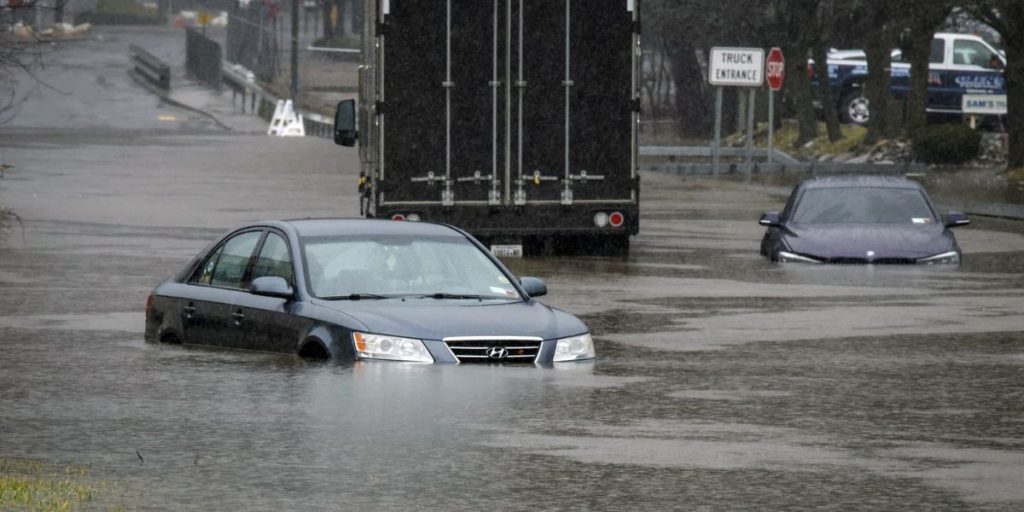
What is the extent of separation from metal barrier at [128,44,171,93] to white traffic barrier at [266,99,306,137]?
597 inches

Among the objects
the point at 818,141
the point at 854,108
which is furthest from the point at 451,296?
the point at 854,108

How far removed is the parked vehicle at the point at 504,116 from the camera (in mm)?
25125

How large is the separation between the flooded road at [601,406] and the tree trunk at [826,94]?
35.3 meters

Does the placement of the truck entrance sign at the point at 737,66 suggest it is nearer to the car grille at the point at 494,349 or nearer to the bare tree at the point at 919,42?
the bare tree at the point at 919,42

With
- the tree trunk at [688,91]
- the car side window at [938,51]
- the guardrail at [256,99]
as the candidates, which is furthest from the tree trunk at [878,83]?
the guardrail at [256,99]

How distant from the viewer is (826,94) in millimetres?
60156

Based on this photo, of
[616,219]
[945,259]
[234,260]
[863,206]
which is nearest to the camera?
[234,260]

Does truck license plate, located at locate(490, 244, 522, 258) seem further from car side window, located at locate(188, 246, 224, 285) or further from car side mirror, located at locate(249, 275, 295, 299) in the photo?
car side mirror, located at locate(249, 275, 295, 299)

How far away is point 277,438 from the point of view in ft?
36.7

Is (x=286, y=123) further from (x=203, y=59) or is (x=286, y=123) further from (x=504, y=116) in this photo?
(x=504, y=116)

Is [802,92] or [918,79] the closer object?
[918,79]

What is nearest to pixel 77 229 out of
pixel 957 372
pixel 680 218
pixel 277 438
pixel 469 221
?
pixel 469 221

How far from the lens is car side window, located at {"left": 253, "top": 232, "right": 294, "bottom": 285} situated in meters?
14.4

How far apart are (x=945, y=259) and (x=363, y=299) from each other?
1219cm
